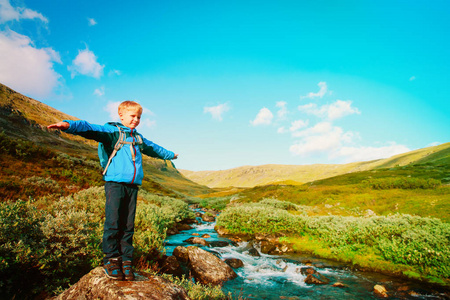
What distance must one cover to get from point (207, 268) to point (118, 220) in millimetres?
6827

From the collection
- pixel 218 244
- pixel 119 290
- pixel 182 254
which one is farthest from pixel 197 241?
pixel 119 290

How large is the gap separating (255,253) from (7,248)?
12066mm

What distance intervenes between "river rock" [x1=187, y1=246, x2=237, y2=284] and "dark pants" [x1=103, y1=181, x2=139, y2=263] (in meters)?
5.88

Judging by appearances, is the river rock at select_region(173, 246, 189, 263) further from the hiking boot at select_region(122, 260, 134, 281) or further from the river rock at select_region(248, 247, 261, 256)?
the hiking boot at select_region(122, 260, 134, 281)

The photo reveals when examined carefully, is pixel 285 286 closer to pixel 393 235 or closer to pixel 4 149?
pixel 393 235

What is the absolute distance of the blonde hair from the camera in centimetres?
517

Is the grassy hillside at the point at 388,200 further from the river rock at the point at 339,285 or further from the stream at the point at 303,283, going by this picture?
the river rock at the point at 339,285

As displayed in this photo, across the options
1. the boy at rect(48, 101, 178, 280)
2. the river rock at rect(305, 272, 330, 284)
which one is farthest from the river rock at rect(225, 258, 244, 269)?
the boy at rect(48, 101, 178, 280)

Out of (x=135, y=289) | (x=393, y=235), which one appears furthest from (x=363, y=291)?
(x=135, y=289)

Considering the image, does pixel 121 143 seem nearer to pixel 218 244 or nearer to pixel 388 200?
pixel 218 244

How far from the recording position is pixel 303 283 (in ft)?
31.7

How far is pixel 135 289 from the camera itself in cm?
395

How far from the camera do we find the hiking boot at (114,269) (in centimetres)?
420

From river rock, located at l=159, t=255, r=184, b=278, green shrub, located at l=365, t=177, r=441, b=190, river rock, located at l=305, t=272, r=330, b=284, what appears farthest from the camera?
green shrub, located at l=365, t=177, r=441, b=190
